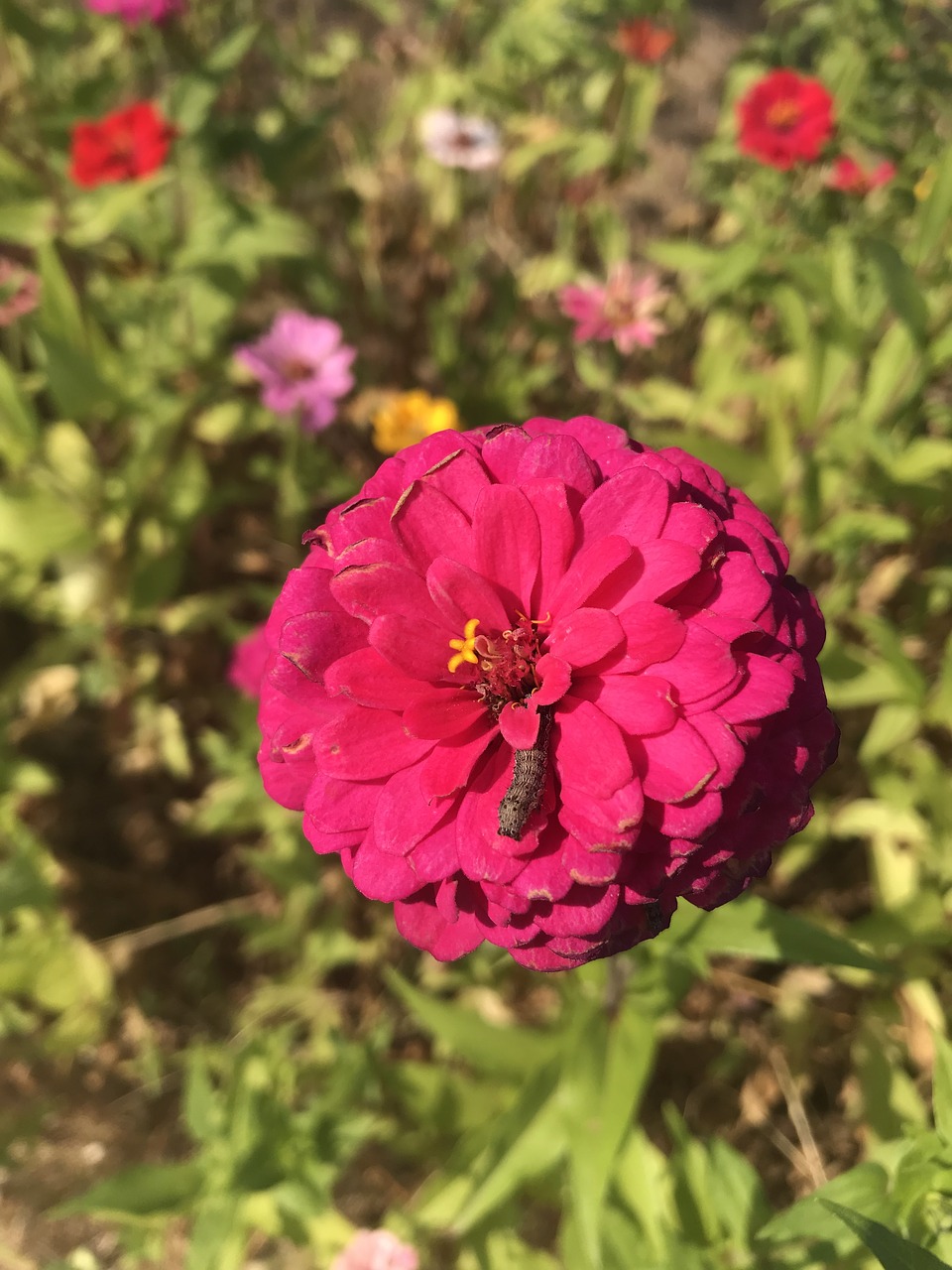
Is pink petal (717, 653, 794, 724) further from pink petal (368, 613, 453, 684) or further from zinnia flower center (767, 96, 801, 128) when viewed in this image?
zinnia flower center (767, 96, 801, 128)

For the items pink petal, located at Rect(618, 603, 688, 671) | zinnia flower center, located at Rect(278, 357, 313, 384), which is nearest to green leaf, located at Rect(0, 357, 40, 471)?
zinnia flower center, located at Rect(278, 357, 313, 384)

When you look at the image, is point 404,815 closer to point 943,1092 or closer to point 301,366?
point 943,1092

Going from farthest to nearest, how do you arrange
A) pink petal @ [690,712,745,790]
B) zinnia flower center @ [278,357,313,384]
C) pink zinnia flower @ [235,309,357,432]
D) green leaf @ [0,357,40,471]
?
zinnia flower center @ [278,357,313,384] → pink zinnia flower @ [235,309,357,432] → green leaf @ [0,357,40,471] → pink petal @ [690,712,745,790]

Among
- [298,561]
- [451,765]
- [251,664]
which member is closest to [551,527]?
[451,765]

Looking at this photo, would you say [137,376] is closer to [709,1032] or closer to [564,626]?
[564,626]

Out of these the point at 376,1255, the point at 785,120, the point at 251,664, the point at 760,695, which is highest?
the point at 785,120

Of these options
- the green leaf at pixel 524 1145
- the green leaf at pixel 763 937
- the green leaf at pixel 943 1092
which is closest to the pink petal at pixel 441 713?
the green leaf at pixel 763 937

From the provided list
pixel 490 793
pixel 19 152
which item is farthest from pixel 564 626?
pixel 19 152
